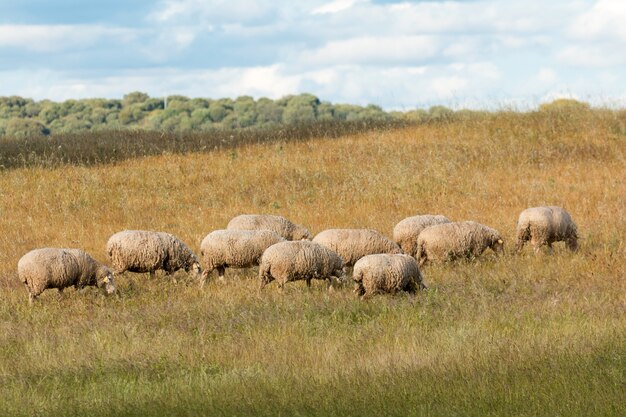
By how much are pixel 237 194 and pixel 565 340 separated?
52.5 feet

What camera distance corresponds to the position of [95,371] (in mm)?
10195

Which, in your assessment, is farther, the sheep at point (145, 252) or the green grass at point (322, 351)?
the sheep at point (145, 252)

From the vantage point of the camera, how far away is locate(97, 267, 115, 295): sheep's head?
48.0 ft

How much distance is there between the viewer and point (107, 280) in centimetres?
1466

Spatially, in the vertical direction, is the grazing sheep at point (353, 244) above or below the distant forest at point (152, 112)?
below

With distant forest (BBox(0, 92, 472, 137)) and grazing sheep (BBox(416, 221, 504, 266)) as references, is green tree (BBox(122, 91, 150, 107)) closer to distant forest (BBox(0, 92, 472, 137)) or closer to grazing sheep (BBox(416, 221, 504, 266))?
distant forest (BBox(0, 92, 472, 137))

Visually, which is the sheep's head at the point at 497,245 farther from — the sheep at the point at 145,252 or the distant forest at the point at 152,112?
the distant forest at the point at 152,112

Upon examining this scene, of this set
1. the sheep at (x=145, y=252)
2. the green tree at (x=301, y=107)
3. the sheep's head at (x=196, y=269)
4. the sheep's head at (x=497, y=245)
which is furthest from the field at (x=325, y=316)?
the green tree at (x=301, y=107)

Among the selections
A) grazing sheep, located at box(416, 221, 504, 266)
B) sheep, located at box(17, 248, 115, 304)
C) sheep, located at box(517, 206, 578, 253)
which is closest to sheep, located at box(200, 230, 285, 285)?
sheep, located at box(17, 248, 115, 304)

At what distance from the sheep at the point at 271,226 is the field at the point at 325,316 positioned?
148cm

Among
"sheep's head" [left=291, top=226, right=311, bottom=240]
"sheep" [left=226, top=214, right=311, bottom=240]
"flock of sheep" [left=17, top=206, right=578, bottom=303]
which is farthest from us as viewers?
"sheep's head" [left=291, top=226, right=311, bottom=240]

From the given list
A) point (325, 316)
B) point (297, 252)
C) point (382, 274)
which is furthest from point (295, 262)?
point (325, 316)

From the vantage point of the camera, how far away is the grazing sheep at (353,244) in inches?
616

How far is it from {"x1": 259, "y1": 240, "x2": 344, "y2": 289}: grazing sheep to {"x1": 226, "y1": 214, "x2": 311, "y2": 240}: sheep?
307cm
